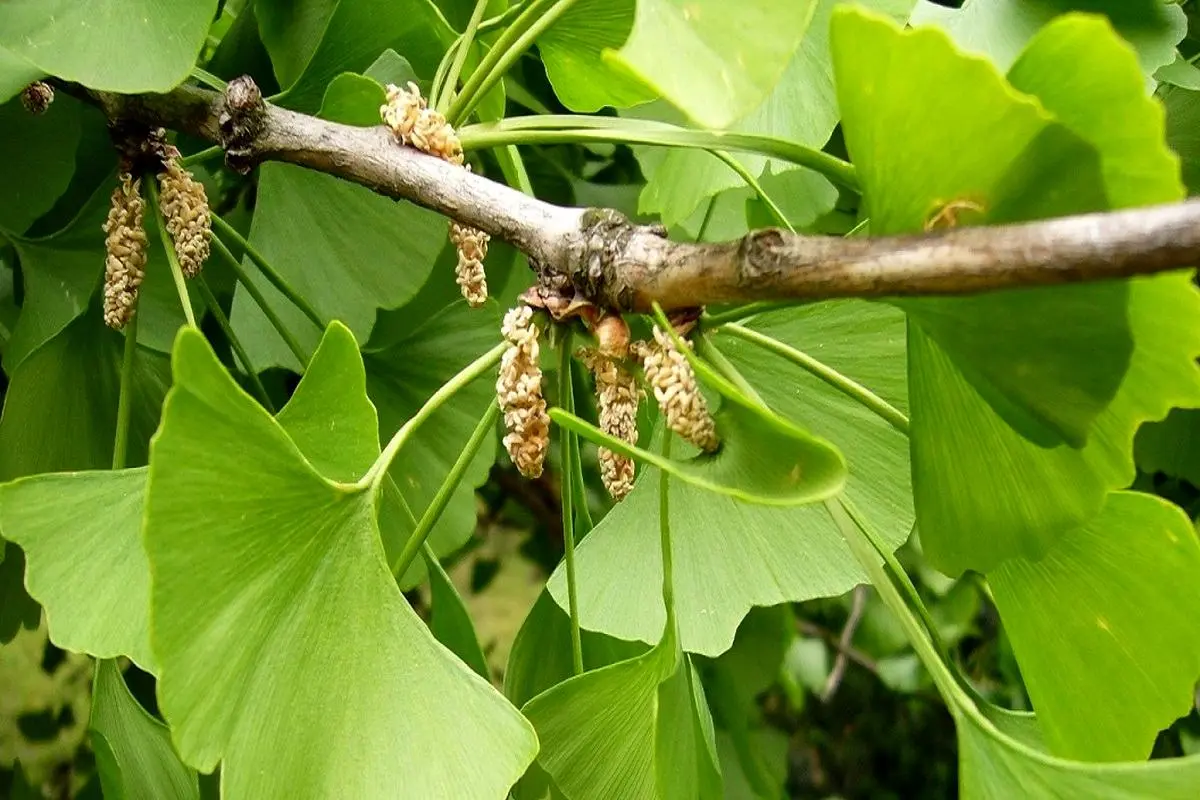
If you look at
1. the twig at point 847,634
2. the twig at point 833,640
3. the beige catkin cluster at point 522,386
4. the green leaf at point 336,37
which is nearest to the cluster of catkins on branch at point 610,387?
the beige catkin cluster at point 522,386

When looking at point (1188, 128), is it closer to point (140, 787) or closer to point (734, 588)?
point (734, 588)

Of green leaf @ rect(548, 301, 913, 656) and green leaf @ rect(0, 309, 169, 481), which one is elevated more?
green leaf @ rect(0, 309, 169, 481)

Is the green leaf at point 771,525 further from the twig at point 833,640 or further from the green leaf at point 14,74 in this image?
the twig at point 833,640

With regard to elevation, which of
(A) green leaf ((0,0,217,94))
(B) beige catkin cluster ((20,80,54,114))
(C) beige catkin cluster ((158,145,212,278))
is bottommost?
(C) beige catkin cluster ((158,145,212,278))

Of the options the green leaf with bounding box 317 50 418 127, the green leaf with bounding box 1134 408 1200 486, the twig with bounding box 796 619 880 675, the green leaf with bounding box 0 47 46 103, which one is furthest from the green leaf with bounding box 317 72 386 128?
the twig with bounding box 796 619 880 675

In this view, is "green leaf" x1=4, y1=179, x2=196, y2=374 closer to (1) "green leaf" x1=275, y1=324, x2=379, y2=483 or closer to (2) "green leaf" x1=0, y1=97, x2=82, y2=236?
(2) "green leaf" x1=0, y1=97, x2=82, y2=236

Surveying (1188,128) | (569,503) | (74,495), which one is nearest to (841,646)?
(1188,128)
